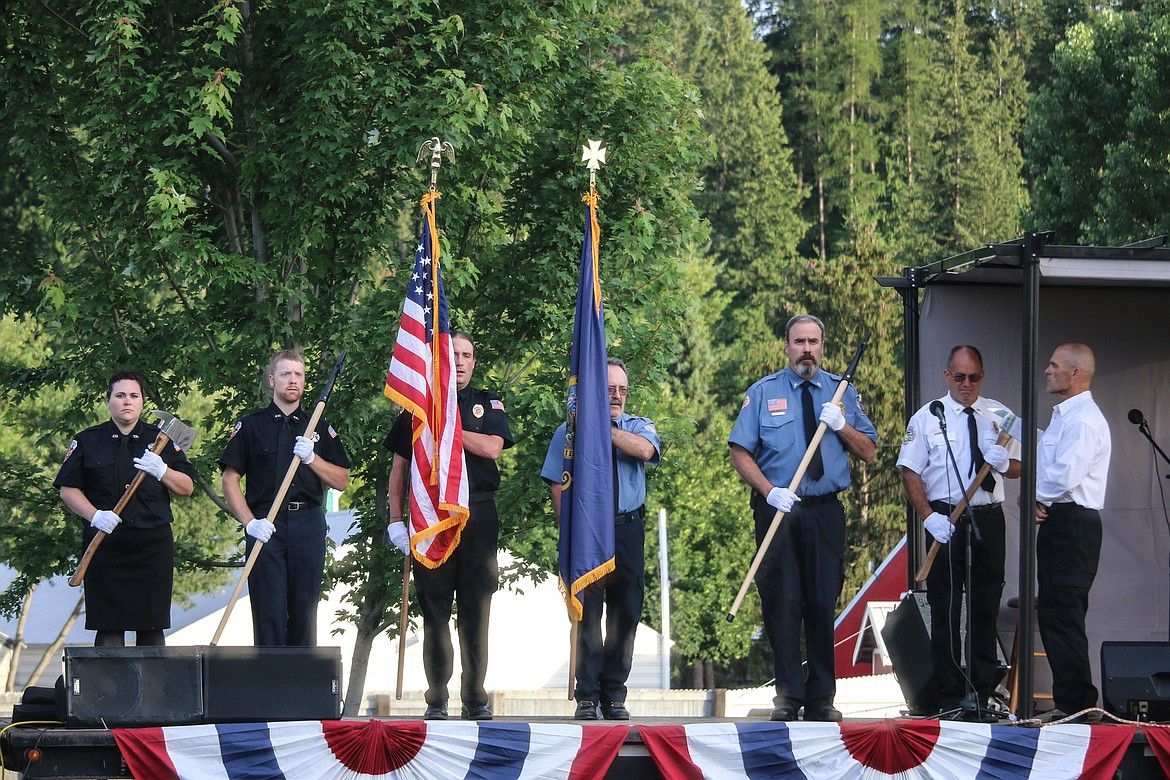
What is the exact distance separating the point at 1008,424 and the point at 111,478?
184 inches

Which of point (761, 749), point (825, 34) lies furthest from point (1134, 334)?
point (825, 34)

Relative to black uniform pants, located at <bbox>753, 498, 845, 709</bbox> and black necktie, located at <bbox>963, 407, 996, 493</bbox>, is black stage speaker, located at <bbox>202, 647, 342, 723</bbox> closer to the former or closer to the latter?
black uniform pants, located at <bbox>753, 498, 845, 709</bbox>

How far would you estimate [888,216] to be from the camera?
56.0m

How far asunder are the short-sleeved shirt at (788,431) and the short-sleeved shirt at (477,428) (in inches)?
50.6

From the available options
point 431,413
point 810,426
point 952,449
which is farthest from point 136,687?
point 952,449

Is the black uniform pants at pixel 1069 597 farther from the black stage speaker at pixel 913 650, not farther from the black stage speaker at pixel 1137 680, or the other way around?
the black stage speaker at pixel 913 650

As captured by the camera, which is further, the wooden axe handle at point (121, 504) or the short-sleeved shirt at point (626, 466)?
the short-sleeved shirt at point (626, 466)

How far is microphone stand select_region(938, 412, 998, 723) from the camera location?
276 inches

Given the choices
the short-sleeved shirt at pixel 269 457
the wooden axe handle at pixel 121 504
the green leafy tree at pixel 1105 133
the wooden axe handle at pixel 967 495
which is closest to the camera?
the wooden axe handle at pixel 121 504

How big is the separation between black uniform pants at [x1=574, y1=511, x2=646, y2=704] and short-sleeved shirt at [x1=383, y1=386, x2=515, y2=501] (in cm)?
75

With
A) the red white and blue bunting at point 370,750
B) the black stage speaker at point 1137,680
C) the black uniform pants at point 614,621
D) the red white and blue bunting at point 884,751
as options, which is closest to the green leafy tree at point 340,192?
the black uniform pants at point 614,621

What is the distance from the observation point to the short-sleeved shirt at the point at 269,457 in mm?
7457

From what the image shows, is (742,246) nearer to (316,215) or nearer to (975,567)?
(316,215)

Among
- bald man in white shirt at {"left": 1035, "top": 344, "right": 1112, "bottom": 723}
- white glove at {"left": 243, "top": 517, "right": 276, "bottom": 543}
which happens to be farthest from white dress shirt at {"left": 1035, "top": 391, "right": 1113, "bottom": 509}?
white glove at {"left": 243, "top": 517, "right": 276, "bottom": 543}
